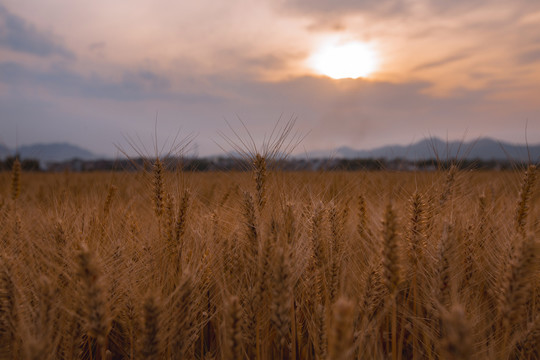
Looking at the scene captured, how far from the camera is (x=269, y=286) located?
167 cm

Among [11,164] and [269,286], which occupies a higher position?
[11,164]

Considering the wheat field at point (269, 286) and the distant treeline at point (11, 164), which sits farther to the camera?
the distant treeline at point (11, 164)

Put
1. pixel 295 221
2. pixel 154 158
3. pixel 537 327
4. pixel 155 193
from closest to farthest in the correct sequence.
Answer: pixel 537 327
pixel 295 221
pixel 155 193
pixel 154 158

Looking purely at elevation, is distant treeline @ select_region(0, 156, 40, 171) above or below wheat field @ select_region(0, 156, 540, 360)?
above

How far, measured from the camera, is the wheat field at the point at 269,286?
1383mm

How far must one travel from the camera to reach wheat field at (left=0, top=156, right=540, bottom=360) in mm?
A: 1383

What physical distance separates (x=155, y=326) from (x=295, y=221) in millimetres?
1203

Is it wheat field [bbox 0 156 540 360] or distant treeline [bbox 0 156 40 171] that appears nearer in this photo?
wheat field [bbox 0 156 540 360]

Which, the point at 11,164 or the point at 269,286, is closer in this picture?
the point at 269,286

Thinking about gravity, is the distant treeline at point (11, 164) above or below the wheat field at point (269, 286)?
above

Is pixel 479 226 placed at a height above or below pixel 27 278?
above

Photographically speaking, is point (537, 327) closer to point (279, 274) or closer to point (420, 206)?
point (420, 206)

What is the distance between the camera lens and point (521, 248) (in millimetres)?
1418

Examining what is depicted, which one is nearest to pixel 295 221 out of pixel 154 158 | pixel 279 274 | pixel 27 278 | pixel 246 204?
pixel 246 204
